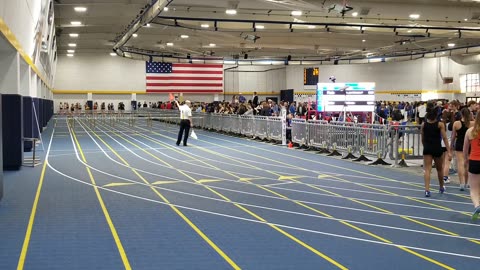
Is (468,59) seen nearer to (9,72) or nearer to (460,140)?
(460,140)

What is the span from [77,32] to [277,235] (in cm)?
3408

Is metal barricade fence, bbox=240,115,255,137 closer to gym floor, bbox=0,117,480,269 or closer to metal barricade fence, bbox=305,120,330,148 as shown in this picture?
metal barricade fence, bbox=305,120,330,148

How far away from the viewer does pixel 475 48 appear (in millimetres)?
38281

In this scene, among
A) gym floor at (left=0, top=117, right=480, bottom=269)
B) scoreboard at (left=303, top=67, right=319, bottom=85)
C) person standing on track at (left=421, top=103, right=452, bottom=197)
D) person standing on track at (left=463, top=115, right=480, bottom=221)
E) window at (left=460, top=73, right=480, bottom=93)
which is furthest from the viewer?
window at (left=460, top=73, right=480, bottom=93)

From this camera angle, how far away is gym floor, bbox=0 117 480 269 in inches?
227

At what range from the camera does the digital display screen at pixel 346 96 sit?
732 inches

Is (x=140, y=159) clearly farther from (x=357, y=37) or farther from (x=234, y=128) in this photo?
(x=357, y=37)

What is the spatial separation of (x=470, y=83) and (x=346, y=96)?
3395 cm

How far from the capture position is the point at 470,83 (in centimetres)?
4747

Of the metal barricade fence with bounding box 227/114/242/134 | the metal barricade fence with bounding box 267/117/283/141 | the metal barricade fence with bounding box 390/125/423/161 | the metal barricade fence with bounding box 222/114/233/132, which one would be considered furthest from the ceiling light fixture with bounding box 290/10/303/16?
the metal barricade fence with bounding box 390/125/423/161

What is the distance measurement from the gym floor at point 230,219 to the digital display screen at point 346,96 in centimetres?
539

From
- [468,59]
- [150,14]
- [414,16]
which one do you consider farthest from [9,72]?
[468,59]

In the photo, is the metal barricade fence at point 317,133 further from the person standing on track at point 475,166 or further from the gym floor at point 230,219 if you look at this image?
the person standing on track at point 475,166

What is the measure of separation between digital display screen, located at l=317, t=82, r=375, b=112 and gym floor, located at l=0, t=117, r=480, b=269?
539 cm
